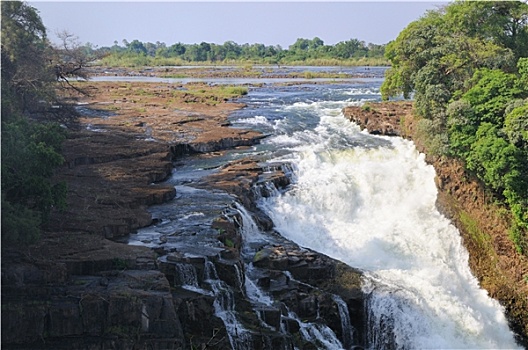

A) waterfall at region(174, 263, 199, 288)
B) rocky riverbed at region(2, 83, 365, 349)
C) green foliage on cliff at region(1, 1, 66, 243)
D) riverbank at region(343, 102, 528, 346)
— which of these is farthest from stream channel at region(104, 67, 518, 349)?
green foliage on cliff at region(1, 1, 66, 243)

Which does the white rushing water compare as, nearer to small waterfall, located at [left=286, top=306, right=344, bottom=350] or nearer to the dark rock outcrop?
small waterfall, located at [left=286, top=306, right=344, bottom=350]

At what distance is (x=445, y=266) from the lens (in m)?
20.0

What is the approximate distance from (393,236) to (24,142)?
13.2 metres

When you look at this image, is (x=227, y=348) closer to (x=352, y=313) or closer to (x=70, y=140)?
(x=352, y=313)

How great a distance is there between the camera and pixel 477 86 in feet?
70.4

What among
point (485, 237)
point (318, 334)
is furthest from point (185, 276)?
point (485, 237)

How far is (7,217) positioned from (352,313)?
30.9 feet

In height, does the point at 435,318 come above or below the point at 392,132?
below

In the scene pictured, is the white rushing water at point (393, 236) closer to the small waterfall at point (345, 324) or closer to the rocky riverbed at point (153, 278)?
the small waterfall at point (345, 324)

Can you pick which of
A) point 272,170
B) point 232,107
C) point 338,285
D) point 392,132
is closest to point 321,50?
point 232,107

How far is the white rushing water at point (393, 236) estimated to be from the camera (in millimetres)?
16078

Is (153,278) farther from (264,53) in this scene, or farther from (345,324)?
(264,53)

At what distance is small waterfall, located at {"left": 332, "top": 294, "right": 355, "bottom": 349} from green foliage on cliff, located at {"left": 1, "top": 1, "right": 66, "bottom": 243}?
8.02 metres

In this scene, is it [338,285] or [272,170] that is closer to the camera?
[338,285]
